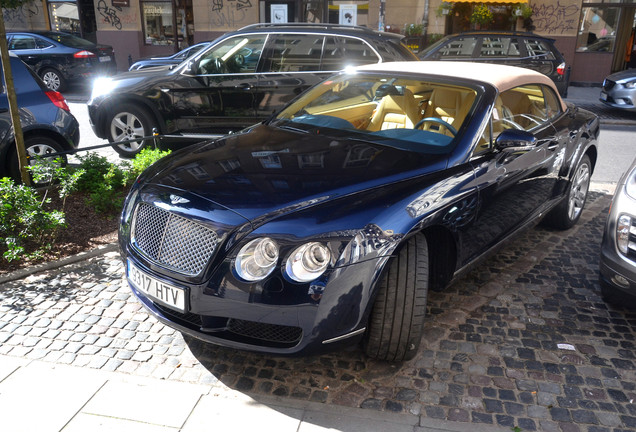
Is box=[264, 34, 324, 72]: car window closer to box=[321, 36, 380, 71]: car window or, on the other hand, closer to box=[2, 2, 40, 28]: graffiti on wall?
box=[321, 36, 380, 71]: car window

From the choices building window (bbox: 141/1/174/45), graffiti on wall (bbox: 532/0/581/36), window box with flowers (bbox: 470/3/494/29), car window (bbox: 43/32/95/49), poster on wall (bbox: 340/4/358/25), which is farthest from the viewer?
building window (bbox: 141/1/174/45)

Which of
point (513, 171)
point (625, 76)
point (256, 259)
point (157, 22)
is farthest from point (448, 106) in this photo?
point (157, 22)

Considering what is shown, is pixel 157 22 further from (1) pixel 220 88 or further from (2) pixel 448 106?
(2) pixel 448 106

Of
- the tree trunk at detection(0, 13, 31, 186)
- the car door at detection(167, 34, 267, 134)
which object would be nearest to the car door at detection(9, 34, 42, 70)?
the car door at detection(167, 34, 267, 134)

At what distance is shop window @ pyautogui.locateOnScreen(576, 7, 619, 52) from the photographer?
55.5 feet

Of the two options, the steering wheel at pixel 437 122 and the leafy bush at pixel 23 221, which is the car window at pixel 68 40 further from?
the steering wheel at pixel 437 122

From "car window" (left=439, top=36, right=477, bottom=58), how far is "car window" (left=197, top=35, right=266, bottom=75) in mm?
6184

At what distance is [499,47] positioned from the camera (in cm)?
1228

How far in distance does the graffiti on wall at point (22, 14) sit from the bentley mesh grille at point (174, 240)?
67.6ft

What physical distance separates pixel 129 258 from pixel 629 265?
3.14m

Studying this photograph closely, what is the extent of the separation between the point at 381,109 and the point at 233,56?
360 centimetres

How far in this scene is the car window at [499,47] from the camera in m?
12.2

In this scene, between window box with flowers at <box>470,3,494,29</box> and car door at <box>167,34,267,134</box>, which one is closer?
car door at <box>167,34,267,134</box>

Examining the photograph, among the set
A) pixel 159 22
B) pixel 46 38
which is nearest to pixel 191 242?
pixel 46 38
